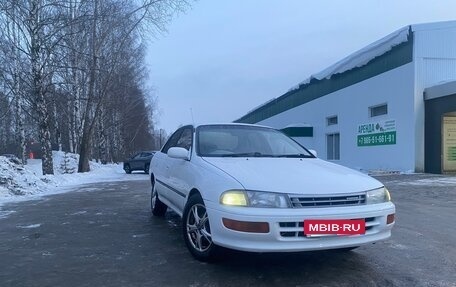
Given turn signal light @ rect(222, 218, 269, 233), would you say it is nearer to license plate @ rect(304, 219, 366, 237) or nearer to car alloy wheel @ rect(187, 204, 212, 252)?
license plate @ rect(304, 219, 366, 237)

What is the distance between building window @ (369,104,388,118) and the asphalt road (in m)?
16.0

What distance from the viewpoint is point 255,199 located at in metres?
4.06

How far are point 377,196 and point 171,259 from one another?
228cm

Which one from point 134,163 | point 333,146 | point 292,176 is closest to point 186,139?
point 292,176

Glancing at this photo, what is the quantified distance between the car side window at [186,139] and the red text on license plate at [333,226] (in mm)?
2308

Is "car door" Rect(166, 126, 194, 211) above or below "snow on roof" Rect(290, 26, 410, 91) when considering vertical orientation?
below

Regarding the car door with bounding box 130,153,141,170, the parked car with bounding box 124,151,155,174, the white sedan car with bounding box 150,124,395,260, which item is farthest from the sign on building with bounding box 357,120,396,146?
the white sedan car with bounding box 150,124,395,260

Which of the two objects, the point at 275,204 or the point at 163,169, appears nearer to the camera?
the point at 275,204

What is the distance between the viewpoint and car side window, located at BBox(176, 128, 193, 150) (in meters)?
5.94

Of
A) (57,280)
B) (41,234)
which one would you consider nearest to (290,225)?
(57,280)

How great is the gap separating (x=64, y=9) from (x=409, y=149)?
16.5 m

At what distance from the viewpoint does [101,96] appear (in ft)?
82.0

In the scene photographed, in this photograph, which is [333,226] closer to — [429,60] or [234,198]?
[234,198]

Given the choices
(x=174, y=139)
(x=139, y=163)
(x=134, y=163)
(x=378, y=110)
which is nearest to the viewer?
(x=174, y=139)
